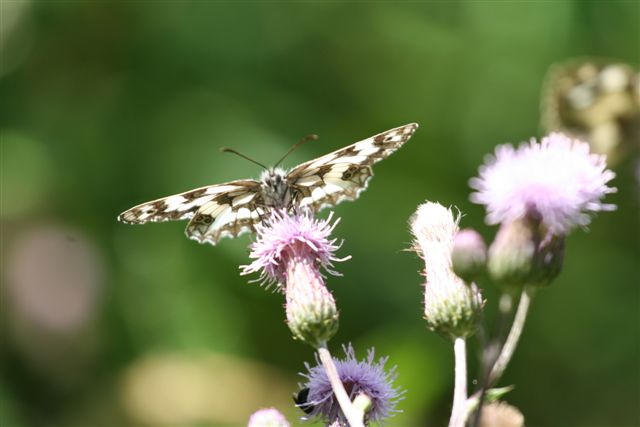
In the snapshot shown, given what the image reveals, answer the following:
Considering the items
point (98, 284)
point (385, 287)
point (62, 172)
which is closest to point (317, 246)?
point (385, 287)

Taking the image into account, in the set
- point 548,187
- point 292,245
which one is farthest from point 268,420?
point 548,187

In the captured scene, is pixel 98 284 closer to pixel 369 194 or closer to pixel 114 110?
pixel 114 110

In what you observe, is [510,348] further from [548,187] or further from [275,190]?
[275,190]

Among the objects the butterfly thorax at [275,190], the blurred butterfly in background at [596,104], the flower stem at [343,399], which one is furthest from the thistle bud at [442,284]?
the blurred butterfly in background at [596,104]

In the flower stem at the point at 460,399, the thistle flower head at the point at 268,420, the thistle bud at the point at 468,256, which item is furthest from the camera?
the thistle bud at the point at 468,256

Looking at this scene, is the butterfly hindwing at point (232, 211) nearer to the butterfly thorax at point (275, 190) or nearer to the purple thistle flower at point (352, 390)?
the butterfly thorax at point (275, 190)

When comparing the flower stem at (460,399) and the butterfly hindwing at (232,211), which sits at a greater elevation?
the butterfly hindwing at (232,211)
